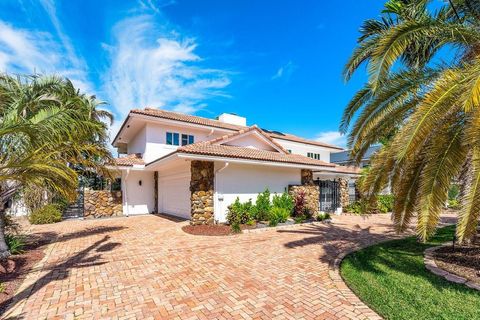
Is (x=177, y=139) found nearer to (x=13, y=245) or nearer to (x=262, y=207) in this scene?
(x=262, y=207)

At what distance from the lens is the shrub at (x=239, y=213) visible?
13352 millimetres

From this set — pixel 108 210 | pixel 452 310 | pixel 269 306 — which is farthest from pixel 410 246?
pixel 108 210

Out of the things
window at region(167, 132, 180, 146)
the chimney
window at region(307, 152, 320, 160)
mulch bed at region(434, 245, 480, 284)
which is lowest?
mulch bed at region(434, 245, 480, 284)

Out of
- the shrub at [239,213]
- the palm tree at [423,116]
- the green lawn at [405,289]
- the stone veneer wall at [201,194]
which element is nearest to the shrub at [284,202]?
the shrub at [239,213]

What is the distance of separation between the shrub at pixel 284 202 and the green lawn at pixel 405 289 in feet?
23.3

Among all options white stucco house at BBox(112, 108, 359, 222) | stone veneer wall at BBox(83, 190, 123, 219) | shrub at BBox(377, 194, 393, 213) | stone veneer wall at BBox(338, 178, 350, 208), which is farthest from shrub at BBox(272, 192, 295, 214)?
stone veneer wall at BBox(83, 190, 123, 219)

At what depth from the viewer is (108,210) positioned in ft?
60.4

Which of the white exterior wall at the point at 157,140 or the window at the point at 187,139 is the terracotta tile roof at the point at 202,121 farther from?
the window at the point at 187,139

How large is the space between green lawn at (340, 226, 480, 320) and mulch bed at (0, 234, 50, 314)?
7.44m

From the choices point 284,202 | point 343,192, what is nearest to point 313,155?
point 343,192

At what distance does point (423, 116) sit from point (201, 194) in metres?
10.5

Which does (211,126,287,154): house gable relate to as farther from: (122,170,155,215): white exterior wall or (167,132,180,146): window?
(122,170,155,215): white exterior wall

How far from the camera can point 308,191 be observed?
55.7 feet

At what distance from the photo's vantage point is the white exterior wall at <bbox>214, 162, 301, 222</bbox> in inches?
551
